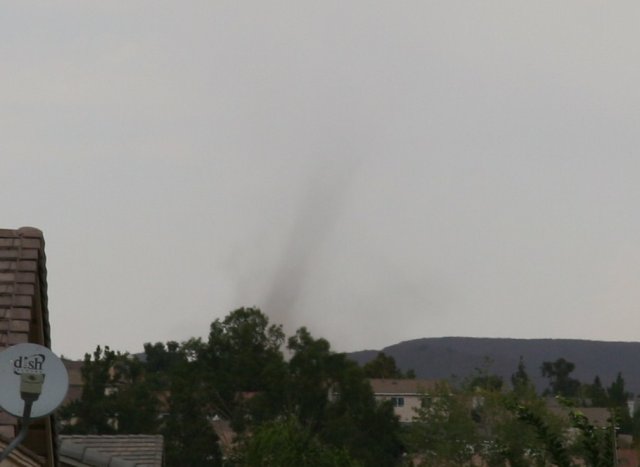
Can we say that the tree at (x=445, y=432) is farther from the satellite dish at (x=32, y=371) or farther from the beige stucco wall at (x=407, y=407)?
the satellite dish at (x=32, y=371)

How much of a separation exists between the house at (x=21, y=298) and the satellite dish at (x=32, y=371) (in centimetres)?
36

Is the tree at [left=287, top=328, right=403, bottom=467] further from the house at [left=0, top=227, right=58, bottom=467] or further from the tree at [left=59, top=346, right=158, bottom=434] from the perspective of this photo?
the house at [left=0, top=227, right=58, bottom=467]

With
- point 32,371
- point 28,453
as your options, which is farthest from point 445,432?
point 32,371

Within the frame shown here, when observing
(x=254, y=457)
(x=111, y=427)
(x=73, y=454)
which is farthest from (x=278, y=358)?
(x=73, y=454)

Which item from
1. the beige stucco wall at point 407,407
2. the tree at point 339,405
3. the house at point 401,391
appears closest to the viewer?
the tree at point 339,405

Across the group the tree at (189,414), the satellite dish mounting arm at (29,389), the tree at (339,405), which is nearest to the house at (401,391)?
the tree at (189,414)

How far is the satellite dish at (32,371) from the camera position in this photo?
35.1 ft

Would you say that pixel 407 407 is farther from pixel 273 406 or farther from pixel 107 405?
pixel 107 405

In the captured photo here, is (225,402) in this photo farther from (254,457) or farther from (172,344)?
(172,344)

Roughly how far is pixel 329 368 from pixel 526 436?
1355 cm

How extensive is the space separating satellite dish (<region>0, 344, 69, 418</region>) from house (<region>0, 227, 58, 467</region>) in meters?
0.36

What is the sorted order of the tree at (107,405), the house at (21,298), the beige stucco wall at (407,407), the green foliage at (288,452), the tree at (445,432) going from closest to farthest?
the house at (21,298)
the green foliage at (288,452)
the tree at (107,405)
the tree at (445,432)
the beige stucco wall at (407,407)

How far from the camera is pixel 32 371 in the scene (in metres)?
10.3

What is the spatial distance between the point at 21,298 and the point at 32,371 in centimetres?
163
